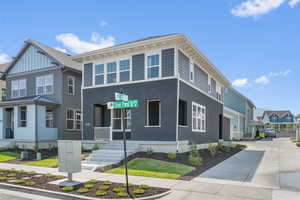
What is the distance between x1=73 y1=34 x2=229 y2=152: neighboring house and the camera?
44.9 feet

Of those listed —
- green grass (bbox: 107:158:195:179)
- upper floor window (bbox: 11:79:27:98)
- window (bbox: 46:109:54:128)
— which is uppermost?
upper floor window (bbox: 11:79:27:98)

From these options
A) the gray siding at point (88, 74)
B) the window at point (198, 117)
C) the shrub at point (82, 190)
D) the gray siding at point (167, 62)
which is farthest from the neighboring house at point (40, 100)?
the shrub at point (82, 190)

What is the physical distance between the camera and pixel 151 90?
14336mm

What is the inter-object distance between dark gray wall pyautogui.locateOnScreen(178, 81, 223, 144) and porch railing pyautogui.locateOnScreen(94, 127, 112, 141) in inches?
187

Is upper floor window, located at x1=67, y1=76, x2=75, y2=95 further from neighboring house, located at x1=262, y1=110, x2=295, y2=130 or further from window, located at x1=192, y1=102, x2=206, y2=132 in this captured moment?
neighboring house, located at x1=262, y1=110, x2=295, y2=130

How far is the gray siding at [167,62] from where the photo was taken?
13.8 meters

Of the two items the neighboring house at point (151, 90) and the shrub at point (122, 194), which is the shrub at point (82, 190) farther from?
the neighboring house at point (151, 90)

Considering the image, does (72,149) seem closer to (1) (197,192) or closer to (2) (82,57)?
(1) (197,192)

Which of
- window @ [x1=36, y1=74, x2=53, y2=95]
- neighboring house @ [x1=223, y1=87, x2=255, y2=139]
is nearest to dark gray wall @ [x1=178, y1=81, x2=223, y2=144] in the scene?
neighboring house @ [x1=223, y1=87, x2=255, y2=139]

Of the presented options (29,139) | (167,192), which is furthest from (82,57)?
(167,192)

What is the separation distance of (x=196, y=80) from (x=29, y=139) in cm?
1364

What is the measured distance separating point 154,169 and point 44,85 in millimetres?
15034

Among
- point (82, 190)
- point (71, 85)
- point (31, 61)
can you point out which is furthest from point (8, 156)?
point (82, 190)

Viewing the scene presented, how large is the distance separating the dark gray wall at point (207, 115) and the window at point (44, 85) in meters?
12.4
